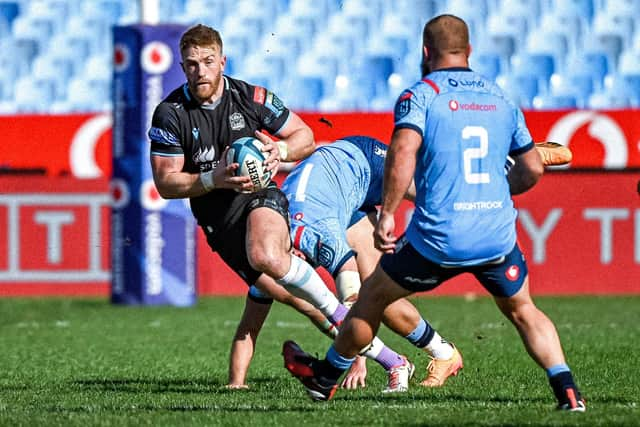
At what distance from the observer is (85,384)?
8.23 meters

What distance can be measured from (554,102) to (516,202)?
2686 millimetres

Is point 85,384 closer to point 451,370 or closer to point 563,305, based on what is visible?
point 451,370

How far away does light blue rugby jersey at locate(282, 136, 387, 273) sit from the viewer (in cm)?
785

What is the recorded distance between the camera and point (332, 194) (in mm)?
8094

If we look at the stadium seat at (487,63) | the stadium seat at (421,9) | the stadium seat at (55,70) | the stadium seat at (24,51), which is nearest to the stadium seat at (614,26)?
the stadium seat at (487,63)

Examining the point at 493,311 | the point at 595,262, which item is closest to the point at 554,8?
the point at 595,262

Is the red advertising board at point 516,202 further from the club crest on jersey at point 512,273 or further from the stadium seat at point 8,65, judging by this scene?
the club crest on jersey at point 512,273

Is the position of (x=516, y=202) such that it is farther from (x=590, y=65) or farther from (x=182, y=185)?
(x=182, y=185)

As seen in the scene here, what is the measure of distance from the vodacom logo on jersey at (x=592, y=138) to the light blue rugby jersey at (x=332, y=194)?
7.22 metres

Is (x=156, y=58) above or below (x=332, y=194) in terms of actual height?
below

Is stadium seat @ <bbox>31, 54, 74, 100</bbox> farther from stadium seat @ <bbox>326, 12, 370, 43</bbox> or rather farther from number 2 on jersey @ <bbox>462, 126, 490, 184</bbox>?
number 2 on jersey @ <bbox>462, 126, 490, 184</bbox>

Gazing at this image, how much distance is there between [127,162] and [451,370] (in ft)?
23.4

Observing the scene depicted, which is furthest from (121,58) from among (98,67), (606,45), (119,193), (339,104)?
(606,45)

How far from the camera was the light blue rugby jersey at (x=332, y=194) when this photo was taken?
785cm
